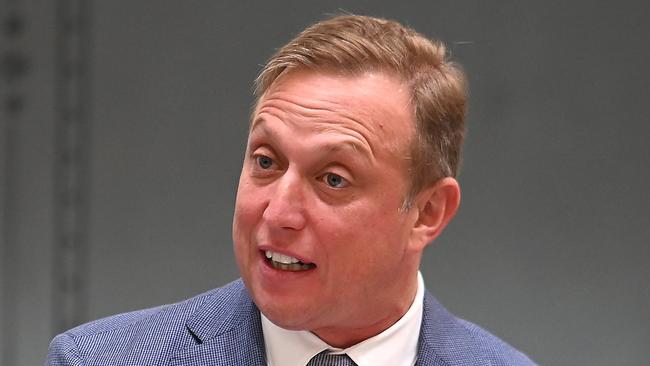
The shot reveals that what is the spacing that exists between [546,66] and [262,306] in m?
1.91

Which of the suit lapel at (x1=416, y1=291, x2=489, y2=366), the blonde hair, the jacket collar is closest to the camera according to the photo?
the blonde hair

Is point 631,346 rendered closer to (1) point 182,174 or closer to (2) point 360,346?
(1) point 182,174

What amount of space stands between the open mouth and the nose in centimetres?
6

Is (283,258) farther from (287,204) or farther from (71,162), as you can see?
(71,162)

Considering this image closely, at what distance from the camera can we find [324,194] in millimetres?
2061

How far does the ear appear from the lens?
2.22 m

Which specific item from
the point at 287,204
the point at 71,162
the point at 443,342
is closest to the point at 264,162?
the point at 287,204

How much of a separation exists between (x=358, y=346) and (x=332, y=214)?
31cm

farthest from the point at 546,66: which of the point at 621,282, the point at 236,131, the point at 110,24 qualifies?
the point at 110,24

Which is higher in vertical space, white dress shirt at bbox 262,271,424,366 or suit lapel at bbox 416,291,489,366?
white dress shirt at bbox 262,271,424,366

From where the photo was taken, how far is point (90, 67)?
3.62 meters

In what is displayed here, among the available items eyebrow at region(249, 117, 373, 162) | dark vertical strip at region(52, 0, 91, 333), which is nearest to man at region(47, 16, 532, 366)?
eyebrow at region(249, 117, 373, 162)

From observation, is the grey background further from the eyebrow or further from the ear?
the eyebrow

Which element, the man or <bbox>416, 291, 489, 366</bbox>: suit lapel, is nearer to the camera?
the man
